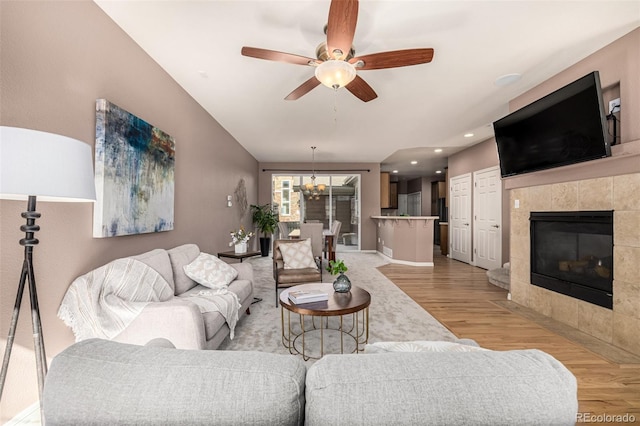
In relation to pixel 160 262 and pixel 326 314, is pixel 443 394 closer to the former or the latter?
pixel 326 314

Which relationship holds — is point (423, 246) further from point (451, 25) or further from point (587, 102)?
point (451, 25)

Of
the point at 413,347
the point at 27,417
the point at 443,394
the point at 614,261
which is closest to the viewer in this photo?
the point at 443,394

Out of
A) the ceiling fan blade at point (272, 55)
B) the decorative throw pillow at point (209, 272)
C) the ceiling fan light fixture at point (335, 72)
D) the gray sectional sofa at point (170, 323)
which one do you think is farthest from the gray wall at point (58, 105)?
the ceiling fan light fixture at point (335, 72)

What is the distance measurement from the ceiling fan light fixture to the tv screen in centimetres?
211

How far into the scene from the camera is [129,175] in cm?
222

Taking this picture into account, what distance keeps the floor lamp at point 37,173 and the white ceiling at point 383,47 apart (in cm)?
147

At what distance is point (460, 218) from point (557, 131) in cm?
401

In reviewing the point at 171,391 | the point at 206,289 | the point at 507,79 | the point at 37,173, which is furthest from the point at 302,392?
the point at 507,79

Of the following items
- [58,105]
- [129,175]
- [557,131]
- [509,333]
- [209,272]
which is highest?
[557,131]

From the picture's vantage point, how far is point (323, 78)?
1971mm

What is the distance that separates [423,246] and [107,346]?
5934 millimetres

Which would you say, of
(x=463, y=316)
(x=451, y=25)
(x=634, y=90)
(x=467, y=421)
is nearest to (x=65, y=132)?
(x=467, y=421)

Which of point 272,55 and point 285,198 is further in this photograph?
point 285,198

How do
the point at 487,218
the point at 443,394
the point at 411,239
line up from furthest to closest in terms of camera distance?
the point at 411,239 → the point at 487,218 → the point at 443,394
